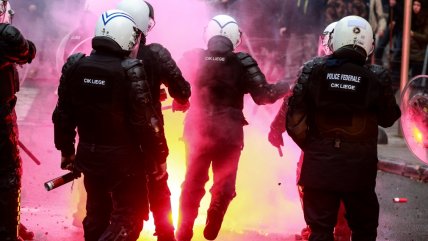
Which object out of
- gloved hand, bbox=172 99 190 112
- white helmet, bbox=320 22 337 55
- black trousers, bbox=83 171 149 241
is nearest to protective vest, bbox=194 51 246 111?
gloved hand, bbox=172 99 190 112

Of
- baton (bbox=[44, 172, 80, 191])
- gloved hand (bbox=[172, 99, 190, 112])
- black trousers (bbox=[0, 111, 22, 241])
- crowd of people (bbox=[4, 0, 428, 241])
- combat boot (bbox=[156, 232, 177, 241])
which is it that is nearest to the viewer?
crowd of people (bbox=[4, 0, 428, 241])

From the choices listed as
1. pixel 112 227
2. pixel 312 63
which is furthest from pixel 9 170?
pixel 312 63

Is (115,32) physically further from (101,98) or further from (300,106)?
(300,106)

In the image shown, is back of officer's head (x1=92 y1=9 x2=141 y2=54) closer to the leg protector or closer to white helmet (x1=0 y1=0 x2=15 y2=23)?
white helmet (x1=0 y1=0 x2=15 y2=23)

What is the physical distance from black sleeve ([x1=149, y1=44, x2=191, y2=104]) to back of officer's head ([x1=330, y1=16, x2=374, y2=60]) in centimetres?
129

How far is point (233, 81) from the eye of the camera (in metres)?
6.68

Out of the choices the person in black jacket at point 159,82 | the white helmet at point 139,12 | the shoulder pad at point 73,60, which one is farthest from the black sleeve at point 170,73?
the shoulder pad at point 73,60

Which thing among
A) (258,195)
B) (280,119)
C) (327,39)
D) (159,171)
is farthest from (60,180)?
(258,195)

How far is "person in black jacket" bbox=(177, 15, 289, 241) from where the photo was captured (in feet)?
21.9

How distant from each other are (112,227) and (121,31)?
141 centimetres

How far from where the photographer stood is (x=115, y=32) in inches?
205

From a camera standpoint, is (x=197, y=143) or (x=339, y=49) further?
(x=197, y=143)

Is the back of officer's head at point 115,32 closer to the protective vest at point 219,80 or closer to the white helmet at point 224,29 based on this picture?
the protective vest at point 219,80

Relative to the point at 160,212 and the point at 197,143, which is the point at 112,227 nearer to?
the point at 160,212
